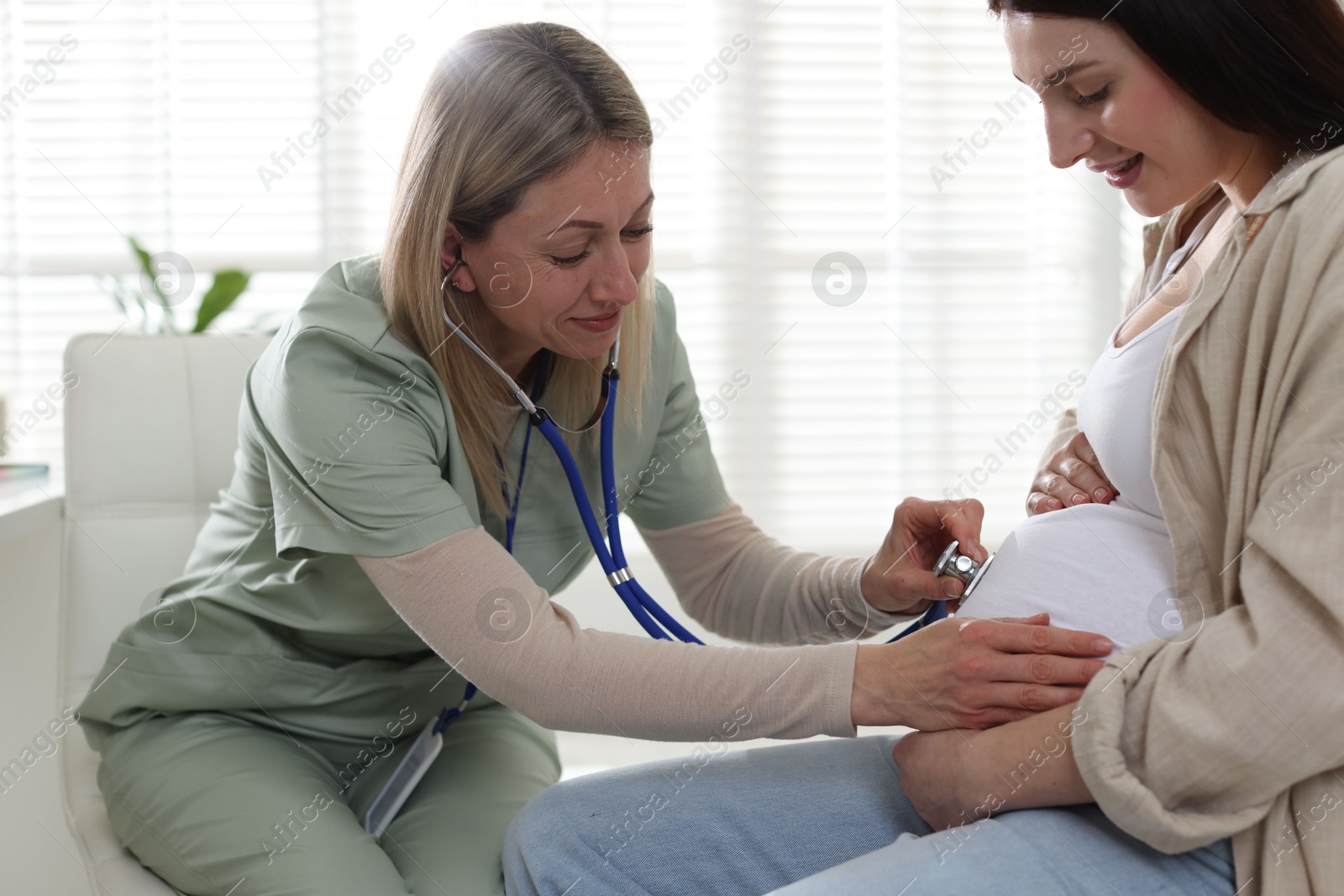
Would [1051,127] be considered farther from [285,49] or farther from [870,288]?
[285,49]

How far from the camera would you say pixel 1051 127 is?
Result: 1.02 meters

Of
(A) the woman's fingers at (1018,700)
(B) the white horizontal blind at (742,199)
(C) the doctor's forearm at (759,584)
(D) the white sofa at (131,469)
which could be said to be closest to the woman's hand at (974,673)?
(A) the woman's fingers at (1018,700)

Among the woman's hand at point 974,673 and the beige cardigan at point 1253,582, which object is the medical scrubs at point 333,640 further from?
the beige cardigan at point 1253,582

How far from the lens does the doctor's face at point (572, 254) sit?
115 cm

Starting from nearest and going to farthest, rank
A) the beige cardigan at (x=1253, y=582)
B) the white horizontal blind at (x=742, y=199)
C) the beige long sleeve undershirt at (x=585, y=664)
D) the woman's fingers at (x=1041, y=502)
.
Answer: the beige cardigan at (x=1253, y=582), the beige long sleeve undershirt at (x=585, y=664), the woman's fingers at (x=1041, y=502), the white horizontal blind at (x=742, y=199)

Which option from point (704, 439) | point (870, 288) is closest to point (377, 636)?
point (704, 439)

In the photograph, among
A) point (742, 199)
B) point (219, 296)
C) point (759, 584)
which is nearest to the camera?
point (759, 584)

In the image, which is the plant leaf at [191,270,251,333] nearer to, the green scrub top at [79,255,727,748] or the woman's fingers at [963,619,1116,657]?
the green scrub top at [79,255,727,748]

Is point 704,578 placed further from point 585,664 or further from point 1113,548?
point 1113,548

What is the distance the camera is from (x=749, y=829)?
3.35 ft

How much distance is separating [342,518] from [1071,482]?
0.77 m

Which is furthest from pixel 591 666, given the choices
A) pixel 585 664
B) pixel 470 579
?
pixel 470 579

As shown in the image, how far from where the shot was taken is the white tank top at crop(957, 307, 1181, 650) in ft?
3.04

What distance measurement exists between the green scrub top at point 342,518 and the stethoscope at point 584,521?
4 cm
